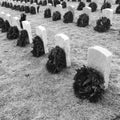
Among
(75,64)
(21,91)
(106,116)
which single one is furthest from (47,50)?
(106,116)

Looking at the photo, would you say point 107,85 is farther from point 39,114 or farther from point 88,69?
point 39,114

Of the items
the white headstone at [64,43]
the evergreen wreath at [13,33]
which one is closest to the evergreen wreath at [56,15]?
the evergreen wreath at [13,33]

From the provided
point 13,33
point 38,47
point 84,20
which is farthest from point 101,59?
point 13,33

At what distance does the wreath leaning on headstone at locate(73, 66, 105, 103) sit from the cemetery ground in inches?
5.1

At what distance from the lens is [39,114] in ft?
10.3

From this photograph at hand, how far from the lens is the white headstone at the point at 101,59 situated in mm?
3058

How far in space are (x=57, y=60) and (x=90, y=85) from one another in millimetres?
1311

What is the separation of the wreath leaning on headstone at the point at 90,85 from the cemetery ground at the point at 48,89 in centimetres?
13

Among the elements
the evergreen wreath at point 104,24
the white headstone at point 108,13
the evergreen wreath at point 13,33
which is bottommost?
the evergreen wreath at point 13,33

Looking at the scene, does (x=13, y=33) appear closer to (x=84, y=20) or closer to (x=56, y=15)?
(x=56, y=15)

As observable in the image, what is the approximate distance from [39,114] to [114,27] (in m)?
5.46

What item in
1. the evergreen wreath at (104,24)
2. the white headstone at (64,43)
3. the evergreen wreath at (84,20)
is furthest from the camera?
the evergreen wreath at (84,20)

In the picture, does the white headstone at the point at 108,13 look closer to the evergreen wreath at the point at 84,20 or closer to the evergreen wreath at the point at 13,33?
the evergreen wreath at the point at 84,20

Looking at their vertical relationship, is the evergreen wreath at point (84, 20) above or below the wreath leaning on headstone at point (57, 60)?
above
